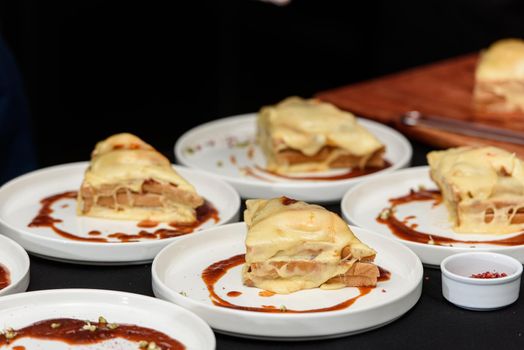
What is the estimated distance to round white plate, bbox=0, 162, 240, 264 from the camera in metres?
2.89

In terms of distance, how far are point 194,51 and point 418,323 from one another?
18.3 feet

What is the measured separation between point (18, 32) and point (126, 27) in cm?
111

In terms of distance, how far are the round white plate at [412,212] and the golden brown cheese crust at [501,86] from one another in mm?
994

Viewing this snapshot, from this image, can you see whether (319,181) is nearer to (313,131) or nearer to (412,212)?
(313,131)

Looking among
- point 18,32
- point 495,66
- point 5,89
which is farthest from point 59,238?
point 18,32

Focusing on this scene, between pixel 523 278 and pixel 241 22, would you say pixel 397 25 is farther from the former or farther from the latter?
pixel 523 278

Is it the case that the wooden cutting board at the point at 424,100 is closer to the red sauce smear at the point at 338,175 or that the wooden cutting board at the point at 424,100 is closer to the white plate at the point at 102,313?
the red sauce smear at the point at 338,175

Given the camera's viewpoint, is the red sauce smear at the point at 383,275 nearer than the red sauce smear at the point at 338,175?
Yes

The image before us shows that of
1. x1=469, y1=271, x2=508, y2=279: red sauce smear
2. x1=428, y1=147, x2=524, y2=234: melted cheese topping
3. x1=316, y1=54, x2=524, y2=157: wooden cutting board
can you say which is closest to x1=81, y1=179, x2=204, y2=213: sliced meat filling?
x1=428, y1=147, x2=524, y2=234: melted cheese topping

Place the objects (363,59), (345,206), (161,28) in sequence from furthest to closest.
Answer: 1. (161,28)
2. (363,59)
3. (345,206)

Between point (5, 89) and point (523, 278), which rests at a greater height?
point (5, 89)

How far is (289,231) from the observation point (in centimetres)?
266

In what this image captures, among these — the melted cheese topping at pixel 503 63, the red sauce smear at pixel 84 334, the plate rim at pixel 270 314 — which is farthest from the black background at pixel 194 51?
the red sauce smear at pixel 84 334

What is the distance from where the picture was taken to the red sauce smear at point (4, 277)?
2.70 metres
